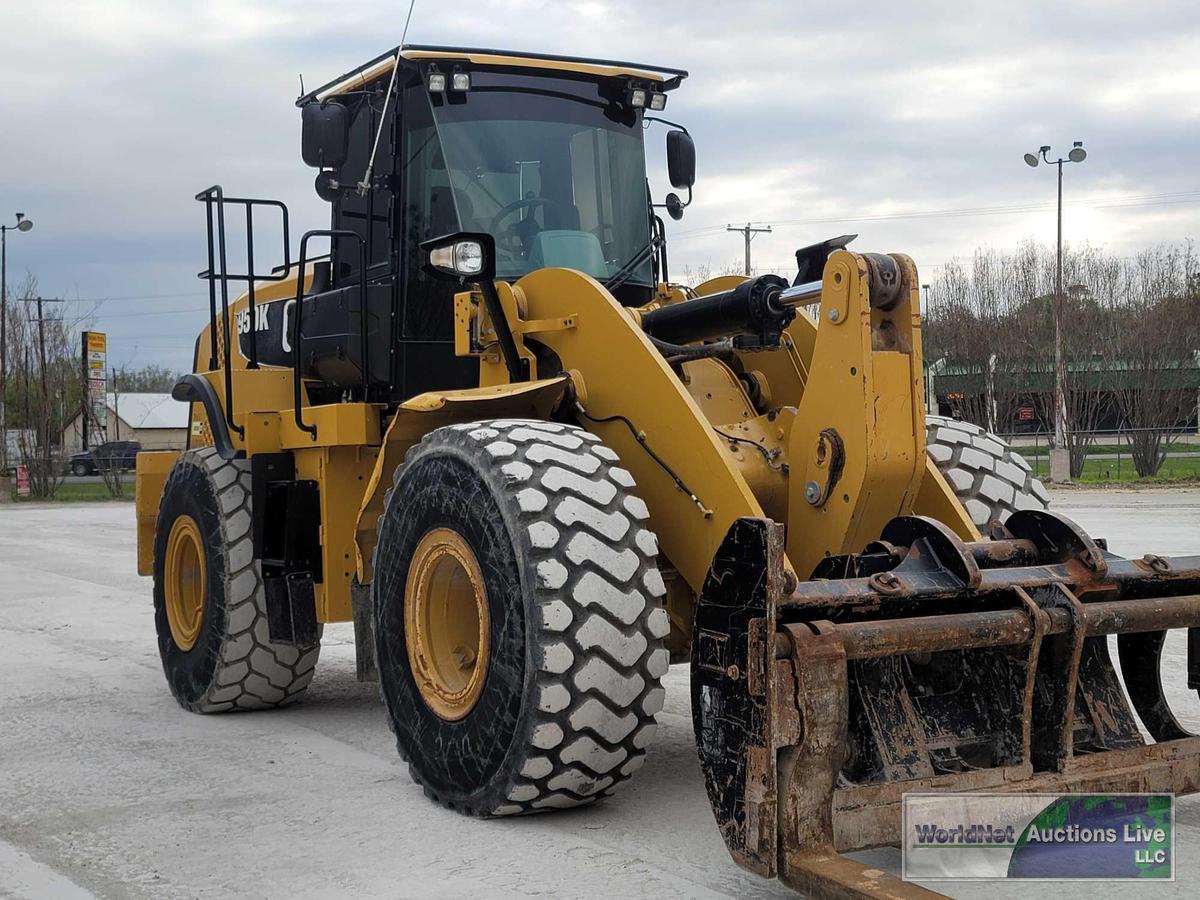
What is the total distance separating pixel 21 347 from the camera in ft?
132

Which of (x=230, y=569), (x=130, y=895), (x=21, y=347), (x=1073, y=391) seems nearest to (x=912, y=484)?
(x=130, y=895)

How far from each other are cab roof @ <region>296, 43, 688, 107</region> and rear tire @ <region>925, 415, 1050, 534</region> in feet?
7.54

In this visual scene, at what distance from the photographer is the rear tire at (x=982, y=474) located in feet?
19.7

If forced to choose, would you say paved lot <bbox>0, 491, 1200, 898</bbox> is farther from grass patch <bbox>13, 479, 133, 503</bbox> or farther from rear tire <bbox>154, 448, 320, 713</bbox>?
grass patch <bbox>13, 479, 133, 503</bbox>

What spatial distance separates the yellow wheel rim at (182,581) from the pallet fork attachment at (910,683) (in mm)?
4452

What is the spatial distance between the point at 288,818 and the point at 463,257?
2.31 metres

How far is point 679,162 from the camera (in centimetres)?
726

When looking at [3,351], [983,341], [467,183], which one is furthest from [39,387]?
[467,183]

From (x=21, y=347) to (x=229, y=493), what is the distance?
3605 centimetres

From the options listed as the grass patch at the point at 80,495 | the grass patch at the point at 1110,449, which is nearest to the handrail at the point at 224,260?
the grass patch at the point at 80,495

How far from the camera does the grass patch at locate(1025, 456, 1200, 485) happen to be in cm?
3006

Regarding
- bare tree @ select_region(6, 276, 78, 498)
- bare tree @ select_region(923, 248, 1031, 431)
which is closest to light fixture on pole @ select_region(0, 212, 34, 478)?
bare tree @ select_region(6, 276, 78, 498)

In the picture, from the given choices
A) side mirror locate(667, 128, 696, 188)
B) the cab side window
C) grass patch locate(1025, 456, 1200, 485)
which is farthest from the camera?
grass patch locate(1025, 456, 1200, 485)

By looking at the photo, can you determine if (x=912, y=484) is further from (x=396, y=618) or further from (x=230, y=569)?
(x=230, y=569)
